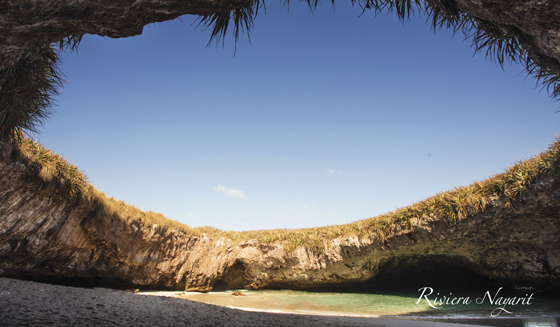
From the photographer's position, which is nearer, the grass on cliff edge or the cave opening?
the grass on cliff edge

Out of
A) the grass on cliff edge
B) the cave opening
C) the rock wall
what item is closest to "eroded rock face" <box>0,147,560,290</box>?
the cave opening

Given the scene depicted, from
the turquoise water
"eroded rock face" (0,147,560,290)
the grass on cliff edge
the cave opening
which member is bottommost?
the turquoise water

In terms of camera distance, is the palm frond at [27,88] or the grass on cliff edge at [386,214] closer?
the palm frond at [27,88]

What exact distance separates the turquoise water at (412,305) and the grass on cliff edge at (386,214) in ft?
7.60

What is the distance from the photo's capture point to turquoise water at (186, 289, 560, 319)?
21.1ft

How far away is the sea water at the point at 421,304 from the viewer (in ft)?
21.2

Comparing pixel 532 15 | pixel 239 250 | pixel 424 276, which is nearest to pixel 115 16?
pixel 532 15

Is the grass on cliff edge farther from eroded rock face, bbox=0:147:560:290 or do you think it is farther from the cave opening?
the cave opening

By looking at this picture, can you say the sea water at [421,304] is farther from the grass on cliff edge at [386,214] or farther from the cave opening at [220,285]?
the cave opening at [220,285]

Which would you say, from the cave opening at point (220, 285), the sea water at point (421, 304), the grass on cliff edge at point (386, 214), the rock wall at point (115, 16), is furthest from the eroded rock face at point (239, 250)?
the rock wall at point (115, 16)

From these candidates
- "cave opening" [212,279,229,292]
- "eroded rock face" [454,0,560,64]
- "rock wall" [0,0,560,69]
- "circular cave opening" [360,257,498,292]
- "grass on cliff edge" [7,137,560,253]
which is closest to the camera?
"rock wall" [0,0,560,69]

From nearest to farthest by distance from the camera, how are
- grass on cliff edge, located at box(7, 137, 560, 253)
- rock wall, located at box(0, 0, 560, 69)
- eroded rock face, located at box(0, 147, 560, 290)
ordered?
rock wall, located at box(0, 0, 560, 69) → eroded rock face, located at box(0, 147, 560, 290) → grass on cliff edge, located at box(7, 137, 560, 253)

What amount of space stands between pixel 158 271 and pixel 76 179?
4680 mm

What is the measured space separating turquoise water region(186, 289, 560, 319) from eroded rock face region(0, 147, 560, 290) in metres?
1.03
